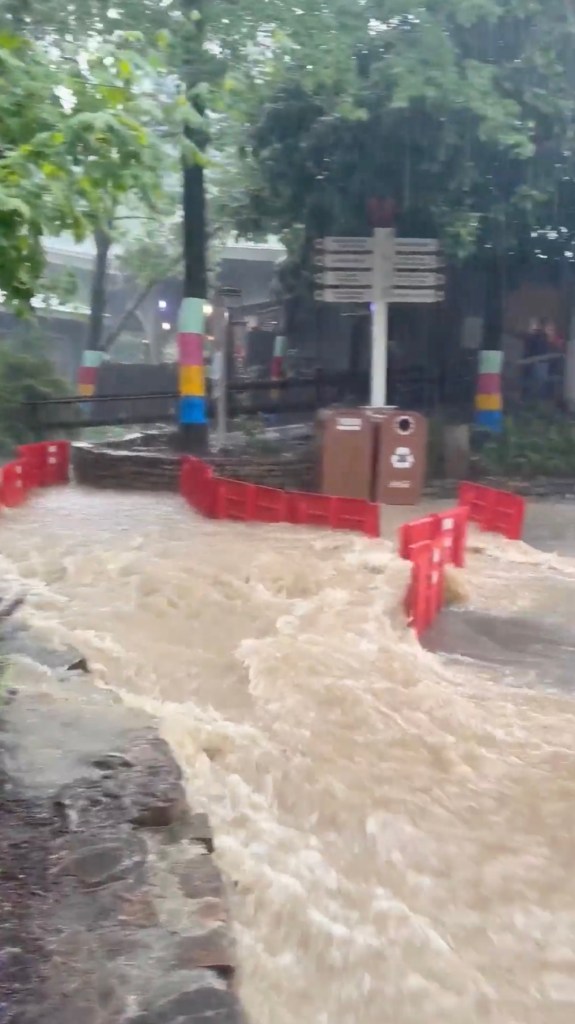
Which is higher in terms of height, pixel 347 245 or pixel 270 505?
pixel 347 245

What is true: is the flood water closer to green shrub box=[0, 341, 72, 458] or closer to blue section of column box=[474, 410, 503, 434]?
blue section of column box=[474, 410, 503, 434]

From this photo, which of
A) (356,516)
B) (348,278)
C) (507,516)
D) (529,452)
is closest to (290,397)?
(529,452)

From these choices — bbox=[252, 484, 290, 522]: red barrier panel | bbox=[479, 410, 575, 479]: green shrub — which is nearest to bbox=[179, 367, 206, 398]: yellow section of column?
bbox=[252, 484, 290, 522]: red barrier panel

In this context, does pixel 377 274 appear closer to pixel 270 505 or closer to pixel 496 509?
pixel 496 509

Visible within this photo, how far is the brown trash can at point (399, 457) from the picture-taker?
14.5 metres

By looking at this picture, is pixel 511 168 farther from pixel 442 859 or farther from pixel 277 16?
pixel 442 859

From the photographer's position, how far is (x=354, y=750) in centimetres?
592

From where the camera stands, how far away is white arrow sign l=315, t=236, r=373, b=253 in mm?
15578

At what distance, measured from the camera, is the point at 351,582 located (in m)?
9.59

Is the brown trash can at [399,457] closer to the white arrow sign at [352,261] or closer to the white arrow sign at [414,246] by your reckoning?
the white arrow sign at [352,261]

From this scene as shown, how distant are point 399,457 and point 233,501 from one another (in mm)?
3120

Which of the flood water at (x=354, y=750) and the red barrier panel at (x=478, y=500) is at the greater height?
the red barrier panel at (x=478, y=500)

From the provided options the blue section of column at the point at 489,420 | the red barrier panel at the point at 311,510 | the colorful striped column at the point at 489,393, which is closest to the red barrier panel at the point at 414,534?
the red barrier panel at the point at 311,510

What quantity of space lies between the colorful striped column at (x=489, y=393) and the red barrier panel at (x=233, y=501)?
23.3 feet
